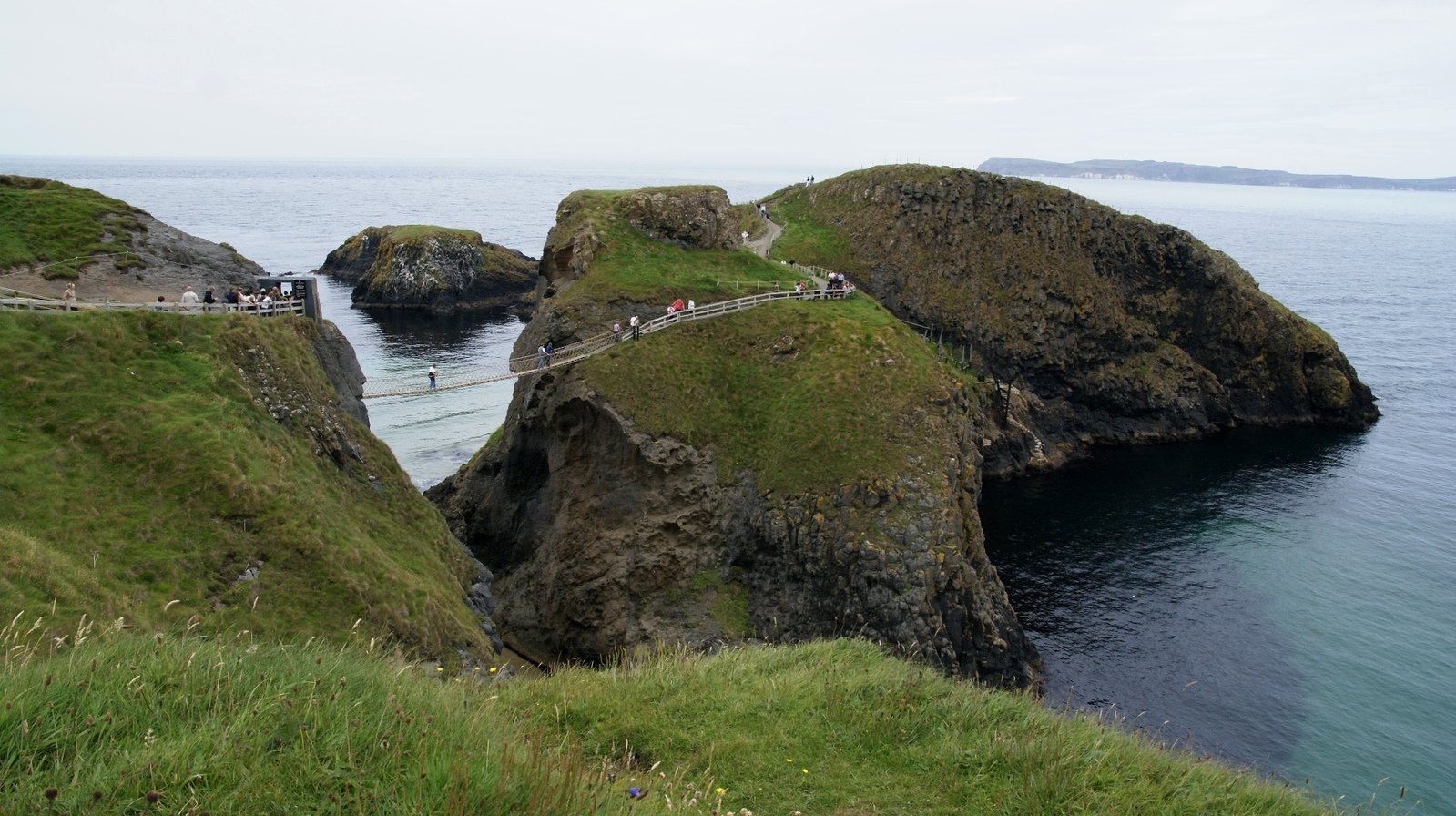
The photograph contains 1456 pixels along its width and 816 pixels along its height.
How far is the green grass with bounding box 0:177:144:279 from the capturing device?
3450 centimetres

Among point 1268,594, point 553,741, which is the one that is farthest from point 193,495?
point 1268,594

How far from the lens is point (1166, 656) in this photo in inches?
1545

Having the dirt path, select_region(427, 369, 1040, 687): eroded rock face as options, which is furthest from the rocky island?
the dirt path

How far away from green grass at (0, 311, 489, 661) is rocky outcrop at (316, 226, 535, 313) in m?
87.0

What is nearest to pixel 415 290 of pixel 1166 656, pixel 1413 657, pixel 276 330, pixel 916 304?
pixel 916 304

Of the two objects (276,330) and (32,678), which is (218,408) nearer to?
(276,330)

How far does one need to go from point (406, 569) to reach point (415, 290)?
3697 inches

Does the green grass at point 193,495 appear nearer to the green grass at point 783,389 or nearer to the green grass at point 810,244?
the green grass at point 783,389

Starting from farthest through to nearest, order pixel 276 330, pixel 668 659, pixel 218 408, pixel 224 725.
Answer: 1. pixel 276 330
2. pixel 218 408
3. pixel 668 659
4. pixel 224 725

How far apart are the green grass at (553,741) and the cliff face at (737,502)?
54.1ft

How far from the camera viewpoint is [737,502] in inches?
1551

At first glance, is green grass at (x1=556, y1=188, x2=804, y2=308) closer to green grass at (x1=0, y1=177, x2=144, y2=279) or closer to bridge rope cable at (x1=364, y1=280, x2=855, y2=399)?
bridge rope cable at (x1=364, y1=280, x2=855, y2=399)

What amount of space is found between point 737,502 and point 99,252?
97.5ft

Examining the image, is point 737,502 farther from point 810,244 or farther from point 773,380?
point 810,244
